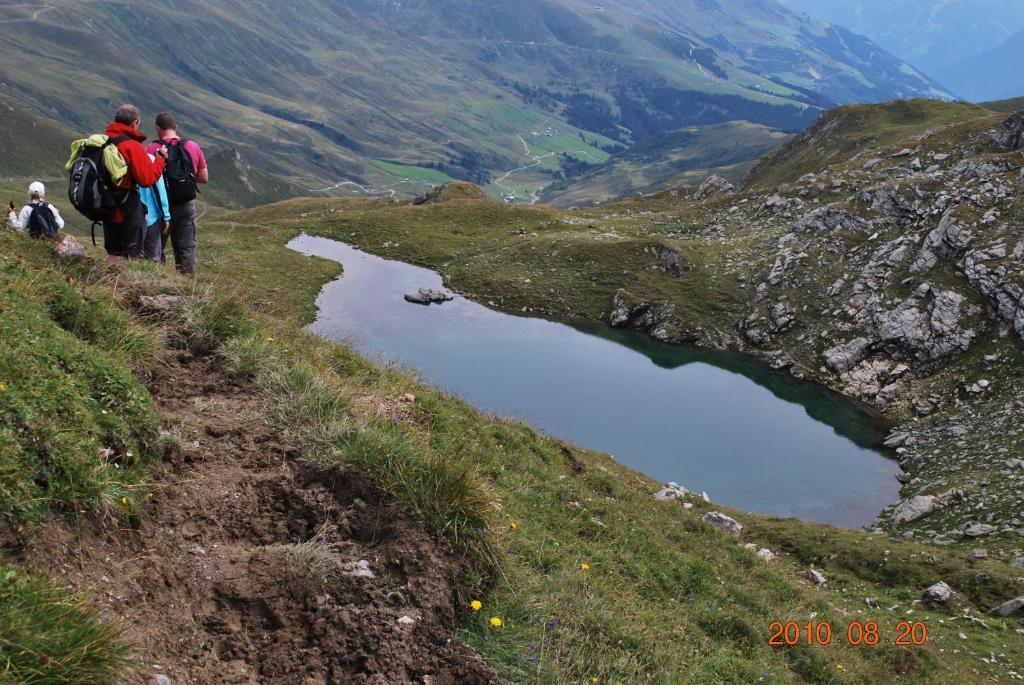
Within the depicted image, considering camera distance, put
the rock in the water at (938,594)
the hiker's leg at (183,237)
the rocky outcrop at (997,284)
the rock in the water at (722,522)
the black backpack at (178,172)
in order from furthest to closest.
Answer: the rocky outcrop at (997,284) < the rock in the water at (722,522) < the rock in the water at (938,594) < the hiker's leg at (183,237) < the black backpack at (178,172)

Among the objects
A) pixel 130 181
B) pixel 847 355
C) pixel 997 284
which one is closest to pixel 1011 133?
pixel 997 284

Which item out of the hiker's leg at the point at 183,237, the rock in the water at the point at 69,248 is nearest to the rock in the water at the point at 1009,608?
the hiker's leg at the point at 183,237

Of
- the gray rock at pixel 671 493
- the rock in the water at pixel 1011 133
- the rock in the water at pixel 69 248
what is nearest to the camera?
the rock in the water at pixel 69 248

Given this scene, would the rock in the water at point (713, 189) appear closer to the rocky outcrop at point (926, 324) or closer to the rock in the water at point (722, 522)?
the rocky outcrop at point (926, 324)

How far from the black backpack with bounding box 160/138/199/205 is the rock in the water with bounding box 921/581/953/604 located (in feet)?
88.0

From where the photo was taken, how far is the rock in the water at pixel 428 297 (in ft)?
185

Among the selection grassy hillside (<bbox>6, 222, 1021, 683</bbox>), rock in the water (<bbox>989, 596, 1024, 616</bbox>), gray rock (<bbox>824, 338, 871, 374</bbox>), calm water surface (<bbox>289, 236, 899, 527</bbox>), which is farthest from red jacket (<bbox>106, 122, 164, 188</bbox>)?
gray rock (<bbox>824, 338, 871, 374</bbox>)

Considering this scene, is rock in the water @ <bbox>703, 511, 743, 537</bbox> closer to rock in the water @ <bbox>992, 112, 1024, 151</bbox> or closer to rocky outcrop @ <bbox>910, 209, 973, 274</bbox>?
rocky outcrop @ <bbox>910, 209, 973, 274</bbox>

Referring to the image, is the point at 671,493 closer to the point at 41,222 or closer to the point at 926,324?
the point at 41,222

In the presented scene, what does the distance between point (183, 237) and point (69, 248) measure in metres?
4.76

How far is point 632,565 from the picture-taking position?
14.0 m

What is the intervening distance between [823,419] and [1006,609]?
25815mm

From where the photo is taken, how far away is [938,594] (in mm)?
21094

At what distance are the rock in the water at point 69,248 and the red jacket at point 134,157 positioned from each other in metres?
1.92
